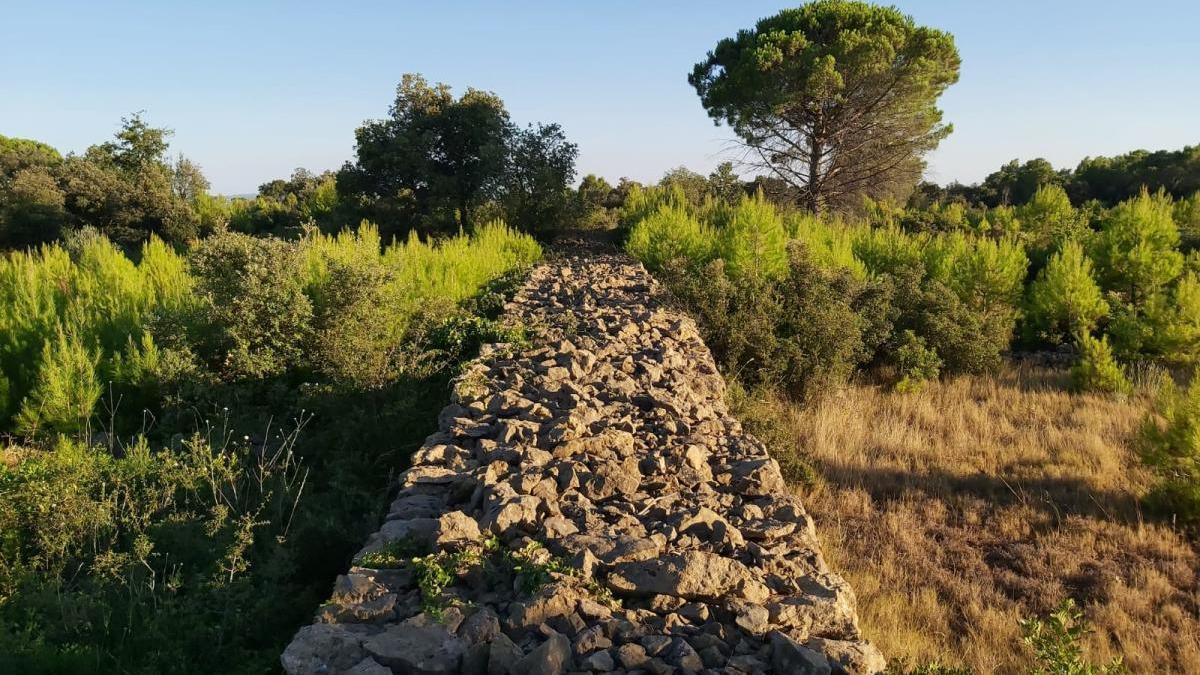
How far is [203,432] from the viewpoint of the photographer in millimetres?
5434

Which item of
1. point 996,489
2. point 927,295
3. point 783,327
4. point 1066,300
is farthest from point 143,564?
point 1066,300

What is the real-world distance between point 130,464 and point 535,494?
2891 mm

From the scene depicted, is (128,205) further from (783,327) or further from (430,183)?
(783,327)

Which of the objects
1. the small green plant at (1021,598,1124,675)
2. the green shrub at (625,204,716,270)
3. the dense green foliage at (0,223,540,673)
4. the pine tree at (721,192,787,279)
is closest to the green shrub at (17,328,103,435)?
the dense green foliage at (0,223,540,673)

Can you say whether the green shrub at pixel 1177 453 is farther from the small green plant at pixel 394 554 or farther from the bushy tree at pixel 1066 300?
the small green plant at pixel 394 554

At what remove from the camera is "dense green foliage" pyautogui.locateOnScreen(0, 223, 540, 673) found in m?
3.07

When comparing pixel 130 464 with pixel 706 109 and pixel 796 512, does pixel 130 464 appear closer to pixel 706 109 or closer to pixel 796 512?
pixel 796 512

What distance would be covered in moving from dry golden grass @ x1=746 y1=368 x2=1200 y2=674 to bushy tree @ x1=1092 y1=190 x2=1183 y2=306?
4138 mm

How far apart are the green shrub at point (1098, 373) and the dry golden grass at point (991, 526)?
0.41 meters

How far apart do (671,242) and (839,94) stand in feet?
25.4

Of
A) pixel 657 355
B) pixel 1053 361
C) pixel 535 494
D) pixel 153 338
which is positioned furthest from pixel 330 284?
pixel 1053 361

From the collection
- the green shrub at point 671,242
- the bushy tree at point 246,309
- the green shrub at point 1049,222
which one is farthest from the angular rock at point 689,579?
the green shrub at point 1049,222

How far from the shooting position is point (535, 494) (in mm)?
3352

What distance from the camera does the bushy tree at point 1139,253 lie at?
10.9 metres
